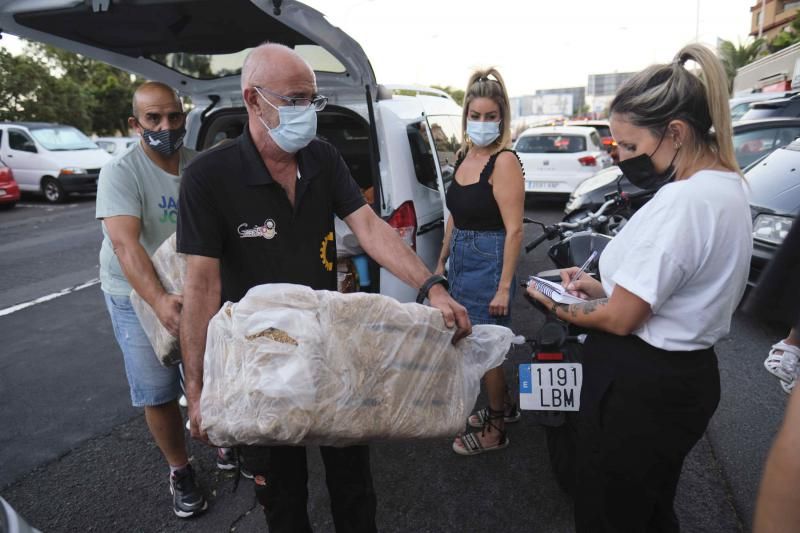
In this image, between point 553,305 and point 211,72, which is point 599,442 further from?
point 211,72

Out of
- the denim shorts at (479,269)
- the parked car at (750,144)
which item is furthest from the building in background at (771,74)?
the denim shorts at (479,269)

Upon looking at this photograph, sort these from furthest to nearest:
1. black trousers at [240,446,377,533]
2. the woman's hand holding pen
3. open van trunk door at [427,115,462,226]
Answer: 1. open van trunk door at [427,115,462,226]
2. the woman's hand holding pen
3. black trousers at [240,446,377,533]

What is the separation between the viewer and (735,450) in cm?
293

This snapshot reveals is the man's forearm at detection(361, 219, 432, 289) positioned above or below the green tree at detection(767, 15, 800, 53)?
below

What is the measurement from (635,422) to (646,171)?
2.52 ft

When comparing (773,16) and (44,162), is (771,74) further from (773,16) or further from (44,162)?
(44,162)

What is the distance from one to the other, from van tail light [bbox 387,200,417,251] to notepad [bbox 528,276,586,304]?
4.04 feet

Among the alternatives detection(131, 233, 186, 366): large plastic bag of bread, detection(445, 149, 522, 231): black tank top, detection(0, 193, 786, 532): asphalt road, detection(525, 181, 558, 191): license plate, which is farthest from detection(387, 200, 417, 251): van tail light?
detection(525, 181, 558, 191): license plate

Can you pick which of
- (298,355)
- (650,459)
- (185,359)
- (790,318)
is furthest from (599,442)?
(185,359)

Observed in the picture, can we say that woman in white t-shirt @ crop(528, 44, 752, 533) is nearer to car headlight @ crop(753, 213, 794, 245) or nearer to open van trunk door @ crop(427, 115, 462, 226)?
open van trunk door @ crop(427, 115, 462, 226)

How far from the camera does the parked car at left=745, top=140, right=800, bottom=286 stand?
4246 millimetres

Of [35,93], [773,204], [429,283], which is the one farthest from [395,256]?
[35,93]

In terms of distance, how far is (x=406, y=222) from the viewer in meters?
3.20

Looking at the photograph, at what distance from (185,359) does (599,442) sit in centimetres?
136
